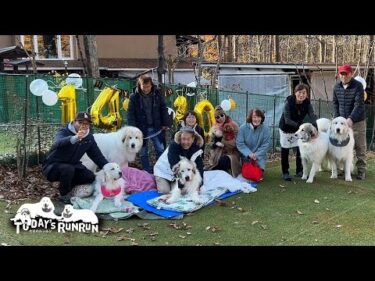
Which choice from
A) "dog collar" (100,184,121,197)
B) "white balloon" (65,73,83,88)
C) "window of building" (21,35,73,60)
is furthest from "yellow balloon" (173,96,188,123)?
"window of building" (21,35,73,60)

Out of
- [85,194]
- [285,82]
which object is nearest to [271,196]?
[85,194]

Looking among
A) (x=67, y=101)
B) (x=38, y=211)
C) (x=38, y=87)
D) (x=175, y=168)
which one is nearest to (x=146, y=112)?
(x=67, y=101)

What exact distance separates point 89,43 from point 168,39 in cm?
1093

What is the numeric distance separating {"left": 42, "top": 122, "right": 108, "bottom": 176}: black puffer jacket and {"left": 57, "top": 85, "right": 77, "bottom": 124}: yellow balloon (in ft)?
4.51

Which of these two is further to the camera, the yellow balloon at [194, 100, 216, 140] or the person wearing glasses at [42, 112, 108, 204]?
the yellow balloon at [194, 100, 216, 140]

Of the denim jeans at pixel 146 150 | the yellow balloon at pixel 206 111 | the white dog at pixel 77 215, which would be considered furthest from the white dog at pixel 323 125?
the white dog at pixel 77 215

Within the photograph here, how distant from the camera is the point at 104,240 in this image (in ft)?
14.5

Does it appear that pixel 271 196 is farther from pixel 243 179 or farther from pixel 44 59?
pixel 44 59

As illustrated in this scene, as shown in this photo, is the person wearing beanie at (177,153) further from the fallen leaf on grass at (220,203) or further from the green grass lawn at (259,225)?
the green grass lawn at (259,225)

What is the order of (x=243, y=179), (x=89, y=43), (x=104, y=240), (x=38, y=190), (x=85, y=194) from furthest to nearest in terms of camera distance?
(x=89, y=43), (x=243, y=179), (x=38, y=190), (x=85, y=194), (x=104, y=240)

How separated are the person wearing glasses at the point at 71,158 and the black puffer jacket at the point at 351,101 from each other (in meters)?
4.04

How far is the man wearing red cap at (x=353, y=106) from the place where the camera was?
6922 millimetres

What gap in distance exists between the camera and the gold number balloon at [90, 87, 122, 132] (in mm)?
7094

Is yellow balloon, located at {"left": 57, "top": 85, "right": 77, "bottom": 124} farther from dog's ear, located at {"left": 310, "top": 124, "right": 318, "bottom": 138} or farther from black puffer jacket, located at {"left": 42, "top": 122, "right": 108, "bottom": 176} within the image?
dog's ear, located at {"left": 310, "top": 124, "right": 318, "bottom": 138}
